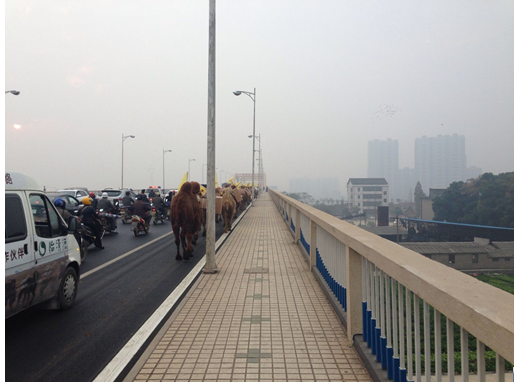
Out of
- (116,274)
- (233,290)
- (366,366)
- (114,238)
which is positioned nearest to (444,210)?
(233,290)

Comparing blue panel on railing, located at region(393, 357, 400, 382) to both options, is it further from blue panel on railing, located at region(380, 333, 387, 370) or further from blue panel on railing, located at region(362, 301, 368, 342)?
blue panel on railing, located at region(362, 301, 368, 342)

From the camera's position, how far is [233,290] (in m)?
7.37

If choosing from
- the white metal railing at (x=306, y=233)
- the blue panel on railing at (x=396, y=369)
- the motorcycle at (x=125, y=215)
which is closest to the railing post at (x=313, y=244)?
the white metal railing at (x=306, y=233)

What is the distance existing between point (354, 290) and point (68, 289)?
4.30 m

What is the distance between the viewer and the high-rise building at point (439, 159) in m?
16.2

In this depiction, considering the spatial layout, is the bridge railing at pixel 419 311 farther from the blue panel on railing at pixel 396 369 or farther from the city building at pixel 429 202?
the city building at pixel 429 202

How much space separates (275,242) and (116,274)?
5.91 m

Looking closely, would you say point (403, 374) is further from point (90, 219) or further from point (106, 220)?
point (106, 220)

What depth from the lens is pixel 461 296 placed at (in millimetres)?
2129

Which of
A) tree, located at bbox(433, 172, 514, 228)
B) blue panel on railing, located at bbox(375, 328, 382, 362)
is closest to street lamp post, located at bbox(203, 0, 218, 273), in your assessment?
blue panel on railing, located at bbox(375, 328, 382, 362)

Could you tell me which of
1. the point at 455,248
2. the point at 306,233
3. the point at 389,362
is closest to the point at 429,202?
the point at 455,248

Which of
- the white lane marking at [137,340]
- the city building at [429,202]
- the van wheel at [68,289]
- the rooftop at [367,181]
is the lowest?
the white lane marking at [137,340]

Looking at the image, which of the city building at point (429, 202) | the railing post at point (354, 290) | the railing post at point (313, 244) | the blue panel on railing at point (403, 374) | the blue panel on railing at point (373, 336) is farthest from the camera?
the city building at point (429, 202)

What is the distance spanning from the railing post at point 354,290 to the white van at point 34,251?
12.2 feet
